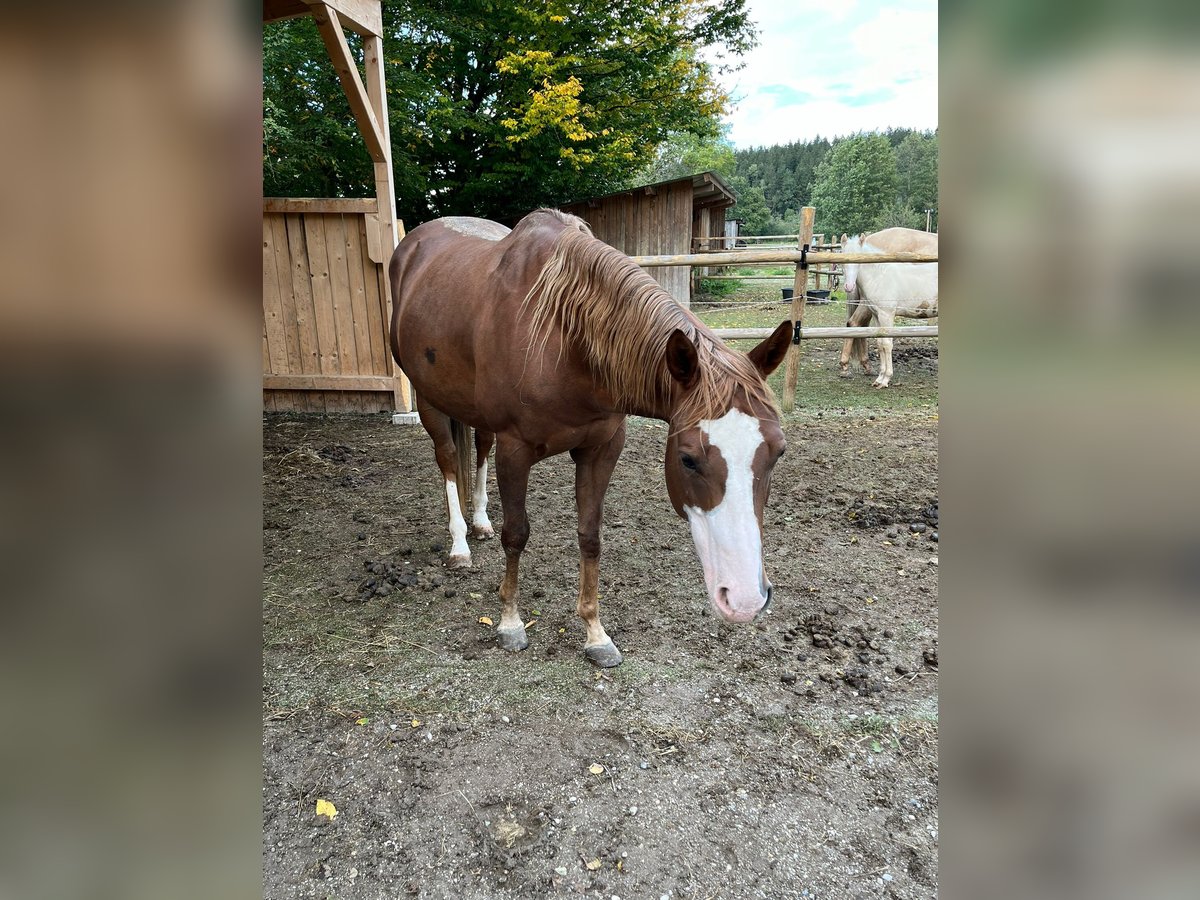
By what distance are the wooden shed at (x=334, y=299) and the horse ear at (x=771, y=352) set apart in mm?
4632

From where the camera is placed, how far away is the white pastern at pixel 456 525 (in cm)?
343

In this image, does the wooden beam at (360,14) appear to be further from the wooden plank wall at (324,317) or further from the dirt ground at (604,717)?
the dirt ground at (604,717)

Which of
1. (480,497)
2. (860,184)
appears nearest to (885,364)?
(480,497)

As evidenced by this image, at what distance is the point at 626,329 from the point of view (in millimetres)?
2076

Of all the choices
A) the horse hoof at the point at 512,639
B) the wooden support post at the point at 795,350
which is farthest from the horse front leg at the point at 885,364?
the horse hoof at the point at 512,639

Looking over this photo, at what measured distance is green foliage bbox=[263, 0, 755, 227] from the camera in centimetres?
816

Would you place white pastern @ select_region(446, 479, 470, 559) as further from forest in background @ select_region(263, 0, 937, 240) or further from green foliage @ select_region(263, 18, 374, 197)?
forest in background @ select_region(263, 0, 937, 240)

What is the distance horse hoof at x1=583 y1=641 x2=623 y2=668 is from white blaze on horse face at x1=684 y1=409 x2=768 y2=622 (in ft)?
3.05

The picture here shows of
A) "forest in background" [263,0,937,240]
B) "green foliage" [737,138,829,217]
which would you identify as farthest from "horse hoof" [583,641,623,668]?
"green foliage" [737,138,829,217]

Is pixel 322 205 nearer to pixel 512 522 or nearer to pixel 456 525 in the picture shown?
pixel 456 525

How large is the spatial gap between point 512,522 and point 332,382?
14.0 ft
